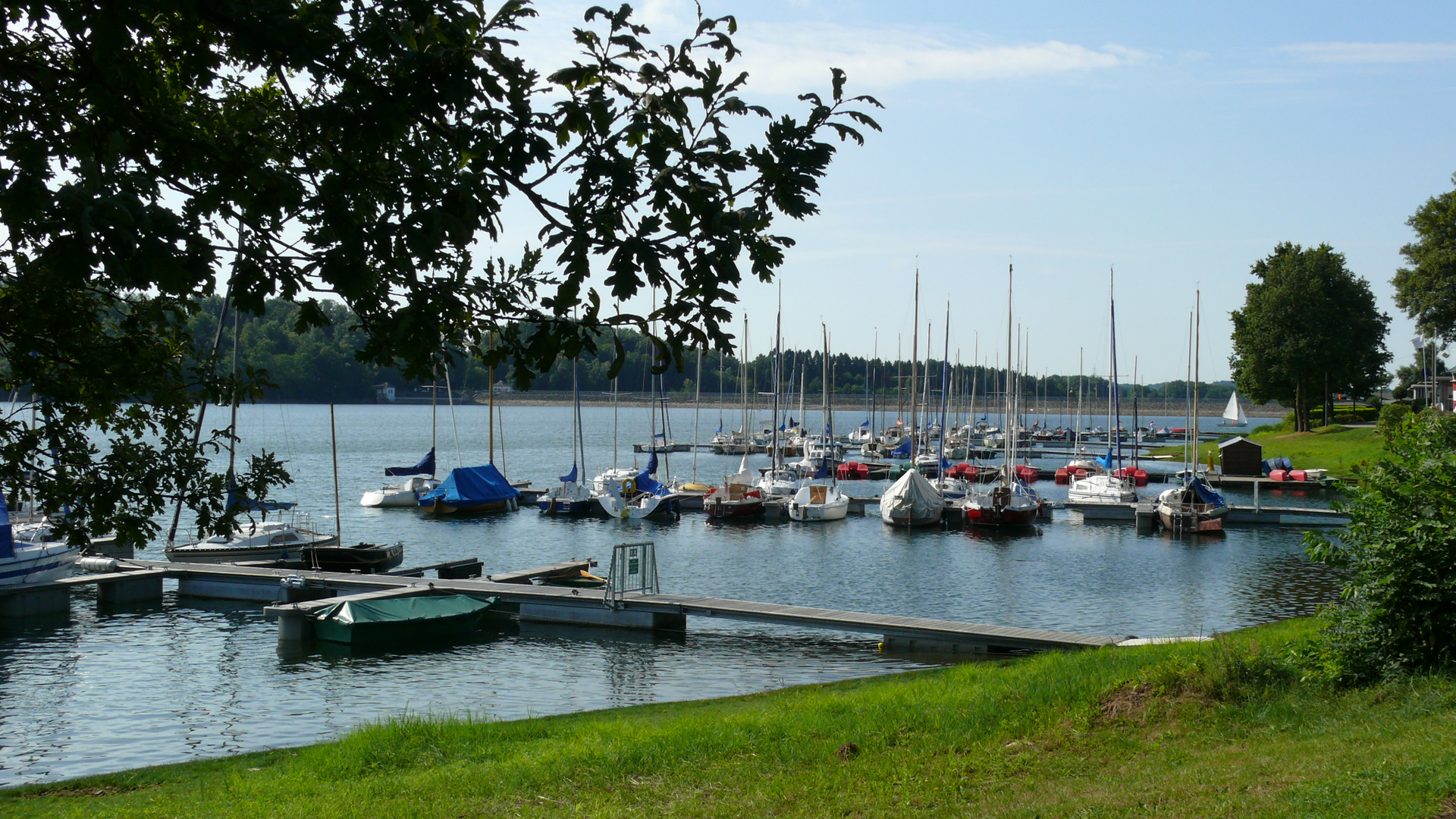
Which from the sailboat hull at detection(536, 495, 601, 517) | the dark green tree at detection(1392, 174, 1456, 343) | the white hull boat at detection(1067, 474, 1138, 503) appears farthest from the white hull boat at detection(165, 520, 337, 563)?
the dark green tree at detection(1392, 174, 1456, 343)

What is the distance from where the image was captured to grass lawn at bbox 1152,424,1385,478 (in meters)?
70.6

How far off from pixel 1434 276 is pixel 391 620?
72383 millimetres

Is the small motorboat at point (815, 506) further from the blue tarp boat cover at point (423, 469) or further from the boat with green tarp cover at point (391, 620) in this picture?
the boat with green tarp cover at point (391, 620)

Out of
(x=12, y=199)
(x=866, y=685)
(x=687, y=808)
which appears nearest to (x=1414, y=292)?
(x=866, y=685)

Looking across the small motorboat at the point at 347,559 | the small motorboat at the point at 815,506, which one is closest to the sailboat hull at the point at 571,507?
the small motorboat at the point at 815,506

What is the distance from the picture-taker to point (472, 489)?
186 feet

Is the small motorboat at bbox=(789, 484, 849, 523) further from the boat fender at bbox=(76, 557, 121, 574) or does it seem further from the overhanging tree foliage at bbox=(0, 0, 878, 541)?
the overhanging tree foliage at bbox=(0, 0, 878, 541)

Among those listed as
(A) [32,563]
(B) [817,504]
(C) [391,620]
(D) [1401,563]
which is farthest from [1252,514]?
(A) [32,563]

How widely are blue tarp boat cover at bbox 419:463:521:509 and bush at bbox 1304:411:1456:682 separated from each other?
48515mm

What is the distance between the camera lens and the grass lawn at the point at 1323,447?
7056 centimetres

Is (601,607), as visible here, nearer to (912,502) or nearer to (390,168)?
(390,168)

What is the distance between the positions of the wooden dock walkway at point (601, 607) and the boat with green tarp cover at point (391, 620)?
2.97ft

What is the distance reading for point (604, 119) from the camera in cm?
576

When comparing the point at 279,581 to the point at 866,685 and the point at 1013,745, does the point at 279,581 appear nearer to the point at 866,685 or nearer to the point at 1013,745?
the point at 866,685
